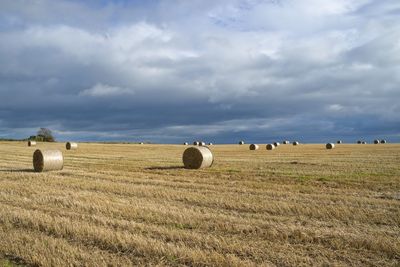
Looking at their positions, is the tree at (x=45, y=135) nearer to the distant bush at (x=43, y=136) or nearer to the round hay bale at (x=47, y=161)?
the distant bush at (x=43, y=136)

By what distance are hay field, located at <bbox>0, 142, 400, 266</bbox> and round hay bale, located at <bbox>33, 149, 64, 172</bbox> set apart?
→ 489 cm

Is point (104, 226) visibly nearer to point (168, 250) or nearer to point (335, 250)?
point (168, 250)

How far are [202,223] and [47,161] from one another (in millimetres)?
14027

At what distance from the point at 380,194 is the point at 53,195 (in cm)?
918

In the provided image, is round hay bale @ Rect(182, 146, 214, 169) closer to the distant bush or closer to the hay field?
the hay field

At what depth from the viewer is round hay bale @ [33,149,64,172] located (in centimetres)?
2134

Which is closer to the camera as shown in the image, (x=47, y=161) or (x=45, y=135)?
(x=47, y=161)

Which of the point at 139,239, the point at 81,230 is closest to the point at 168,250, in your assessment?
the point at 139,239

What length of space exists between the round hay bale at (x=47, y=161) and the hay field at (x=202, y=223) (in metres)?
4.89

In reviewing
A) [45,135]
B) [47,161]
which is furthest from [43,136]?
[47,161]

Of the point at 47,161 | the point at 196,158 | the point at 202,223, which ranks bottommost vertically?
the point at 202,223

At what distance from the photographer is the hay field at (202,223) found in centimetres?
703

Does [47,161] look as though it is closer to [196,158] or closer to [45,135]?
[196,158]

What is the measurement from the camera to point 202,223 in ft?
30.3
